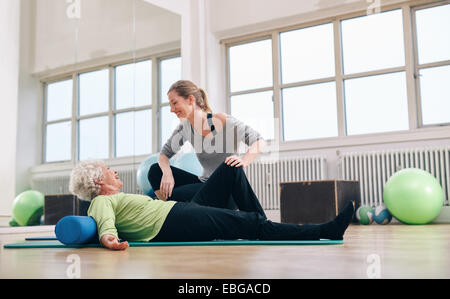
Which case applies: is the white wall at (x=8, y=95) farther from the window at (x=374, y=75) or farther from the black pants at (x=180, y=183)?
the window at (x=374, y=75)

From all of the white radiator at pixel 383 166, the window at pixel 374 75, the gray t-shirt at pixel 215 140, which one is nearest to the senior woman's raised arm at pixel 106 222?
the gray t-shirt at pixel 215 140

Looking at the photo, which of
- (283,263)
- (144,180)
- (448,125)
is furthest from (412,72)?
(283,263)

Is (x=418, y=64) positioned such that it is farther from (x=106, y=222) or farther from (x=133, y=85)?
(x=106, y=222)

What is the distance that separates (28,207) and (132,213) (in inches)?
93.5

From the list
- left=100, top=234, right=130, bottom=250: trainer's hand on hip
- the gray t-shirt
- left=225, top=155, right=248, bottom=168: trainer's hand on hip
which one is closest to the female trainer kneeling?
the gray t-shirt

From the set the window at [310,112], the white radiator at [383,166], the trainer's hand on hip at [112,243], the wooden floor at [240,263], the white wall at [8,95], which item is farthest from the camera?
the window at [310,112]

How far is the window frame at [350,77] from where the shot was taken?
16.6ft

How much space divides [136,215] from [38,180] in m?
2.46

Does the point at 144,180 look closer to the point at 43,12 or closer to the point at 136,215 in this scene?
the point at 43,12

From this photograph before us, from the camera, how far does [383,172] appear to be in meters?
4.98

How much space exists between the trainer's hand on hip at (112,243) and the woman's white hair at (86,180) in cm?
27

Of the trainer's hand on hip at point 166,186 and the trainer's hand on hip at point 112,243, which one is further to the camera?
the trainer's hand on hip at point 166,186

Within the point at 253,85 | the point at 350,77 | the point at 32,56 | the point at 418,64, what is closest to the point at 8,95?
the point at 32,56
